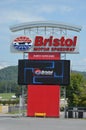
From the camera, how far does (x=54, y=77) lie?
138 feet

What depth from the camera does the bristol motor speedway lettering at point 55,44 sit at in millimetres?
43594

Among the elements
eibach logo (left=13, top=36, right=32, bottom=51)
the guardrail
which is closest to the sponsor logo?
eibach logo (left=13, top=36, right=32, bottom=51)

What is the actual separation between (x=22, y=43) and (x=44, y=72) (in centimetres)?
433

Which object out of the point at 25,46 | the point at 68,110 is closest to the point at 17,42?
the point at 25,46

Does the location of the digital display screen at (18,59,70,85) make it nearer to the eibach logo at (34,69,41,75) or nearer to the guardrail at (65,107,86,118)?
the eibach logo at (34,69,41,75)

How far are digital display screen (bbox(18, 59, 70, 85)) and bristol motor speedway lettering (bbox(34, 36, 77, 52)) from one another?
1.72 m

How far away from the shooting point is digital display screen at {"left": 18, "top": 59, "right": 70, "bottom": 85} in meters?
42.0

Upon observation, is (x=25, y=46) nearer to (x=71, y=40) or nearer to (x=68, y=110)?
(x=71, y=40)

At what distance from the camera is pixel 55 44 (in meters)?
43.8

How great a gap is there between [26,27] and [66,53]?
4.78 m
